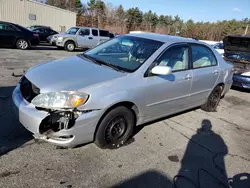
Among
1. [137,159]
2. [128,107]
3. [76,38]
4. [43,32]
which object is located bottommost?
[137,159]

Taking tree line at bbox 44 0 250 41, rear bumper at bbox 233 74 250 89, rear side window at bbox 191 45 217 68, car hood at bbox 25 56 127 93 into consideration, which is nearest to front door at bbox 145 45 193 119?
rear side window at bbox 191 45 217 68

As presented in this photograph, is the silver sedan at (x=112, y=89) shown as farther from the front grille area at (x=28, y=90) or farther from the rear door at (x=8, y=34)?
the rear door at (x=8, y=34)

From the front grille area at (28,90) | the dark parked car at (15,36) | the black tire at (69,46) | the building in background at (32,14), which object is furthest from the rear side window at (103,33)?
the front grille area at (28,90)

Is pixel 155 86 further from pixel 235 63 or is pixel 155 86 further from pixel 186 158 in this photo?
pixel 235 63

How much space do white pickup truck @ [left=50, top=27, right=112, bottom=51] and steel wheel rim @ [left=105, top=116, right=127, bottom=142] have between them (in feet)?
42.0

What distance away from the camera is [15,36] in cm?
1245

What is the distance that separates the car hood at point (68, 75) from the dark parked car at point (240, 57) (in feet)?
19.4

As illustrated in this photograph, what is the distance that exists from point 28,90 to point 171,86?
226 centimetres

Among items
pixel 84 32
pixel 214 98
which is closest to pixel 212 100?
pixel 214 98

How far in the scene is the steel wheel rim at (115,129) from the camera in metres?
3.18

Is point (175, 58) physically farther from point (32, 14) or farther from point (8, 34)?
point (32, 14)

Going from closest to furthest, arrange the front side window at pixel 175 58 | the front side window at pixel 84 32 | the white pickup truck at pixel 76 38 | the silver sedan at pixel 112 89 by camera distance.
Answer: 1. the silver sedan at pixel 112 89
2. the front side window at pixel 175 58
3. the white pickup truck at pixel 76 38
4. the front side window at pixel 84 32

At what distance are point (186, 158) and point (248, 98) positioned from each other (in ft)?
16.4

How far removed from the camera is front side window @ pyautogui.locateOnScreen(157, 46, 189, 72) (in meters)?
3.73
